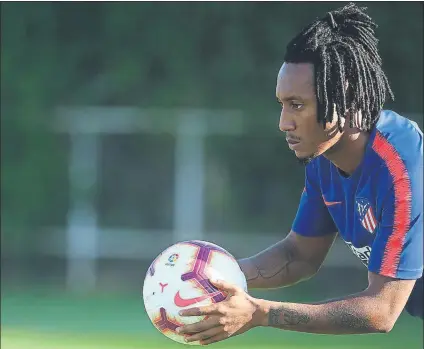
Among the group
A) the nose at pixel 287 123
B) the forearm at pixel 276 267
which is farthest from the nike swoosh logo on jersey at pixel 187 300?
the nose at pixel 287 123

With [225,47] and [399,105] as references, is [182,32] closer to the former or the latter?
[225,47]

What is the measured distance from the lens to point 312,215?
5.95m

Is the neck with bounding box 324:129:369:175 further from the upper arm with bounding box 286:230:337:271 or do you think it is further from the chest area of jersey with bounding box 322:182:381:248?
the upper arm with bounding box 286:230:337:271

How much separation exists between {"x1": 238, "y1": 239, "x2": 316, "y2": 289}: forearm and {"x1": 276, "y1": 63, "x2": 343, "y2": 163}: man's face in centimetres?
97

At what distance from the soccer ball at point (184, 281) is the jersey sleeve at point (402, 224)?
0.79 m

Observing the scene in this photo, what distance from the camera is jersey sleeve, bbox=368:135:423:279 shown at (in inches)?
197

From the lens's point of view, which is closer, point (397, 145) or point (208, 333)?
point (208, 333)

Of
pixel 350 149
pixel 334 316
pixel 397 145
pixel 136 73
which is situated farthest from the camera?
pixel 136 73

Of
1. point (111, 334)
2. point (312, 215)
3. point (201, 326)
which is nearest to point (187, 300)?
point (201, 326)

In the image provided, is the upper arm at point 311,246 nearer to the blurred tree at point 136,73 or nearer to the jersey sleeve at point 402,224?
the jersey sleeve at point 402,224

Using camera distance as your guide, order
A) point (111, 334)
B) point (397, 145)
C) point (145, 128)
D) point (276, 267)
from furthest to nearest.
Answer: point (145, 128)
point (111, 334)
point (276, 267)
point (397, 145)

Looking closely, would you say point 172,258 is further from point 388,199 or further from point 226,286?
point 388,199

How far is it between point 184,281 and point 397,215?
113cm

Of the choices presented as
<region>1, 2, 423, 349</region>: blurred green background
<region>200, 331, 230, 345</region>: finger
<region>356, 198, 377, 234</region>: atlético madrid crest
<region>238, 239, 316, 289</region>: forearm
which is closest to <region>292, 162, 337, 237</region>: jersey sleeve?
<region>238, 239, 316, 289</region>: forearm
